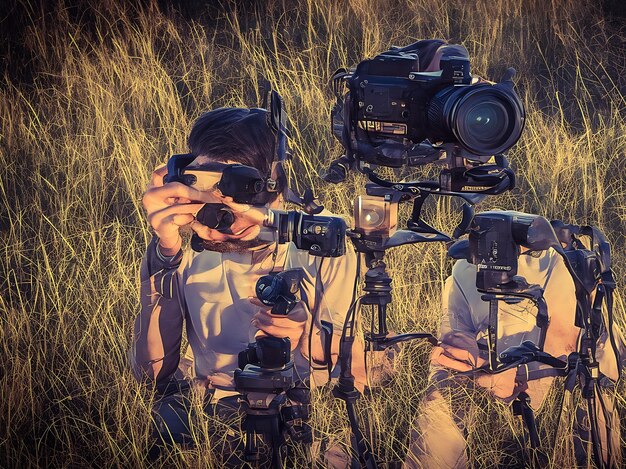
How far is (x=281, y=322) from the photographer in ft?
7.06

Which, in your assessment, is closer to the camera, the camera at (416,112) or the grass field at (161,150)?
the camera at (416,112)

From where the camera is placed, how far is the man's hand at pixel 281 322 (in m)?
2.15

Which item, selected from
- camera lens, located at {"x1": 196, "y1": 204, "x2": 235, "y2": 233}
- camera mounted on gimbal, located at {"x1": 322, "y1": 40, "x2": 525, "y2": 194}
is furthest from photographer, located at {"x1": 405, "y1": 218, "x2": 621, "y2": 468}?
camera lens, located at {"x1": 196, "y1": 204, "x2": 235, "y2": 233}

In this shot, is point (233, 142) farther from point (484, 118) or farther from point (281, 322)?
point (484, 118)

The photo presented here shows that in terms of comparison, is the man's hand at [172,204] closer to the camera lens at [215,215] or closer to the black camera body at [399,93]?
the camera lens at [215,215]

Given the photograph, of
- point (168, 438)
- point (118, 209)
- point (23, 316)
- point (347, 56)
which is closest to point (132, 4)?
point (347, 56)

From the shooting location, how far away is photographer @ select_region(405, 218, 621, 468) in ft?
8.30

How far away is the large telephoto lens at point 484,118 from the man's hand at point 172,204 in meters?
0.63

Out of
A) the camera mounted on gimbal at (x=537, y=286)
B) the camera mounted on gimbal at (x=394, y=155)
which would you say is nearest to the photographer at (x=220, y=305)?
the camera mounted on gimbal at (x=394, y=155)

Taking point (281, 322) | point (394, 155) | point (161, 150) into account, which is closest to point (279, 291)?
point (281, 322)

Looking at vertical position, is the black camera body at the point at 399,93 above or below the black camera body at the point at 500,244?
above

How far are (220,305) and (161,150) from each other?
1.47 metres

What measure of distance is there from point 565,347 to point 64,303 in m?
1.92

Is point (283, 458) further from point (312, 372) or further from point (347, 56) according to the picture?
point (347, 56)
